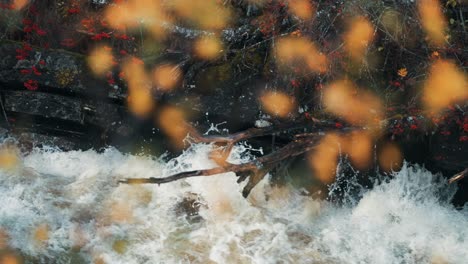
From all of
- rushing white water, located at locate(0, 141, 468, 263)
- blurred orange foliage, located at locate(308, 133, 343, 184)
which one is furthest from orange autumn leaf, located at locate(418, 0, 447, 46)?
blurred orange foliage, located at locate(308, 133, 343, 184)

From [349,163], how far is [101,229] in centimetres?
331

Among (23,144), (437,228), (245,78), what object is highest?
(245,78)

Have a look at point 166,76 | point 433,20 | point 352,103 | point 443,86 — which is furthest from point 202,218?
point 433,20

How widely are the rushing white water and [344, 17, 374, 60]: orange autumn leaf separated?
1.73 metres

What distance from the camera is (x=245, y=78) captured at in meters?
6.55

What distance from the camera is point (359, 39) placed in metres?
6.31

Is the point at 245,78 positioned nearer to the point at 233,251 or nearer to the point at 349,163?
the point at 349,163

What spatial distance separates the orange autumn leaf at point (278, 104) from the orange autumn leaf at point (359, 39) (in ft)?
3.54

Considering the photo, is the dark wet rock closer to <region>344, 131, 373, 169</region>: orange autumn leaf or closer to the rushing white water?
the rushing white water

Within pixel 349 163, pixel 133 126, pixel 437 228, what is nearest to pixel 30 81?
pixel 133 126

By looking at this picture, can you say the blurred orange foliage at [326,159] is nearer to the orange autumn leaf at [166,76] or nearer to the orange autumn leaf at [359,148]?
the orange autumn leaf at [359,148]

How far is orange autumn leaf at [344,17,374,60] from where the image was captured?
248 inches

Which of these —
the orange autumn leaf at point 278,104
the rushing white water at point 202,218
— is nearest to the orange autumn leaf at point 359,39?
the orange autumn leaf at point 278,104

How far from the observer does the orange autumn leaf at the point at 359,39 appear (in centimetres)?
630
